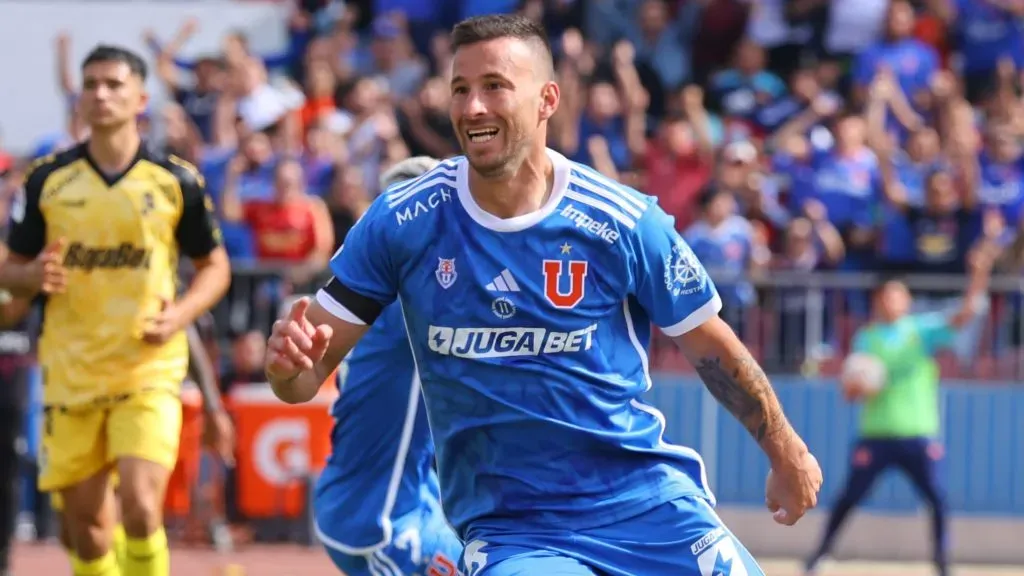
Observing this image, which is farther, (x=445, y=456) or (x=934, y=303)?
(x=934, y=303)

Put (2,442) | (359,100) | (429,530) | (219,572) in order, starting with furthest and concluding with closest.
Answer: (359,100) < (219,572) < (2,442) < (429,530)

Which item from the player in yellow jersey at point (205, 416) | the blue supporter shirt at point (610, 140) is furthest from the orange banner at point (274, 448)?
the player in yellow jersey at point (205, 416)

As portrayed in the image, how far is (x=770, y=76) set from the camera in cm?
1803

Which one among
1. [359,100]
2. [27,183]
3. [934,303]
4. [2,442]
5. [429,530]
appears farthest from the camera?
[359,100]

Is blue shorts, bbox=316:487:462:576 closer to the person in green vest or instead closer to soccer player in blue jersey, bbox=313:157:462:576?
soccer player in blue jersey, bbox=313:157:462:576

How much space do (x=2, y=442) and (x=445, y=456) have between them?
25.2 ft

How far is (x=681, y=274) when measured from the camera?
5.81 meters

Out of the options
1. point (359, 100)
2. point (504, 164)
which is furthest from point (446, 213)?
point (359, 100)

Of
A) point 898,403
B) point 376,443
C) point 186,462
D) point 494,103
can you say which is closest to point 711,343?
point 494,103

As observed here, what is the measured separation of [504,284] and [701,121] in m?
11.3

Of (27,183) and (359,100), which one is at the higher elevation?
(359,100)

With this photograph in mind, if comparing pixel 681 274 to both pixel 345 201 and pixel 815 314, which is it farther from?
pixel 345 201

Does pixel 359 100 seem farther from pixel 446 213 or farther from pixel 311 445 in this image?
pixel 446 213

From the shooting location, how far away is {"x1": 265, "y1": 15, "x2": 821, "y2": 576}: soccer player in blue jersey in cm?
573
